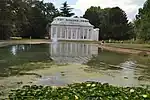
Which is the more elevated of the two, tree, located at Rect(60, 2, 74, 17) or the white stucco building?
tree, located at Rect(60, 2, 74, 17)

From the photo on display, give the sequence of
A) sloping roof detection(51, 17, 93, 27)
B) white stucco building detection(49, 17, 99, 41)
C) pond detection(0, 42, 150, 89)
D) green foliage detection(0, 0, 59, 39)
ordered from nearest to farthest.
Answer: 1. pond detection(0, 42, 150, 89)
2. green foliage detection(0, 0, 59, 39)
3. white stucco building detection(49, 17, 99, 41)
4. sloping roof detection(51, 17, 93, 27)

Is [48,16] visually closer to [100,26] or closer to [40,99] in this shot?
[100,26]

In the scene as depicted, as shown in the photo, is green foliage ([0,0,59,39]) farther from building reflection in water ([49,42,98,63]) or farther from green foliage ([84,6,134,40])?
building reflection in water ([49,42,98,63])

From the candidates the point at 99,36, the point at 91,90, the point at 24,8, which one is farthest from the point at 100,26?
the point at 91,90

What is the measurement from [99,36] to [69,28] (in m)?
9.16

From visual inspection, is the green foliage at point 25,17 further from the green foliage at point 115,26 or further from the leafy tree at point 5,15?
the green foliage at point 115,26

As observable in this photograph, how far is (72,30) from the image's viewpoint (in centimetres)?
8488

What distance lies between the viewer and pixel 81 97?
24.8ft

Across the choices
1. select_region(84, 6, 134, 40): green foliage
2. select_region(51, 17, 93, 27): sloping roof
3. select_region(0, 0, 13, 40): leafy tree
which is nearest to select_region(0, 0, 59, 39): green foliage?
select_region(0, 0, 13, 40): leafy tree

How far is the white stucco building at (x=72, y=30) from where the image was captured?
3306 inches

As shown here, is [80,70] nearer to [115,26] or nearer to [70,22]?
[115,26]

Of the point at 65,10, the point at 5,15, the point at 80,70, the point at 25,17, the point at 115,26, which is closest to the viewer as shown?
the point at 80,70

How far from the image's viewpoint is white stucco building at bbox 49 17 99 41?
83963mm

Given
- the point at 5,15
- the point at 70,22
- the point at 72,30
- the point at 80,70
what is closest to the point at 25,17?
the point at 5,15
